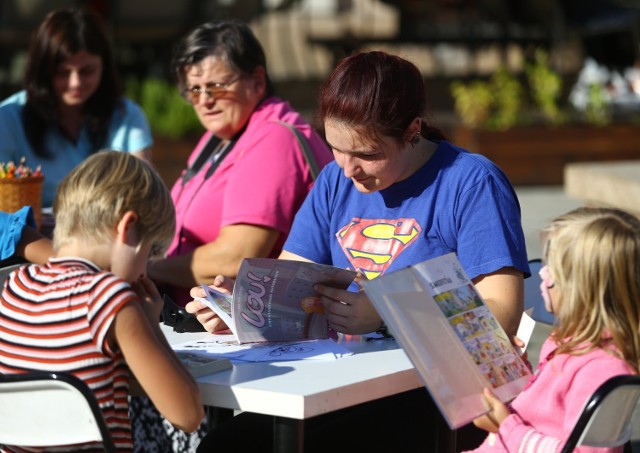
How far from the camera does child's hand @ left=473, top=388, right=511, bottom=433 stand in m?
2.40

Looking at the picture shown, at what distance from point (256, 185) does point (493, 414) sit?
1524mm

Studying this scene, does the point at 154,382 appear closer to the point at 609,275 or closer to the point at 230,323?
the point at 230,323

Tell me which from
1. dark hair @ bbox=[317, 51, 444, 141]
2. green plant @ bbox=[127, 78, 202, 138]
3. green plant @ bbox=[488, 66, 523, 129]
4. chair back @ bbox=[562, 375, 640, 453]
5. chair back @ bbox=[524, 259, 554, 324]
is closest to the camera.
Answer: chair back @ bbox=[562, 375, 640, 453]

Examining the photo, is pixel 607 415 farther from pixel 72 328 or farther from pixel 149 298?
pixel 72 328

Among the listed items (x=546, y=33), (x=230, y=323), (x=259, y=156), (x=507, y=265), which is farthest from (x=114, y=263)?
(x=546, y=33)

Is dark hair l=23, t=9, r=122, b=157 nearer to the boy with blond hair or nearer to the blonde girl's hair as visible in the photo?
the boy with blond hair

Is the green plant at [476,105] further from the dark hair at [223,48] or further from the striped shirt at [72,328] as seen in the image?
the striped shirt at [72,328]

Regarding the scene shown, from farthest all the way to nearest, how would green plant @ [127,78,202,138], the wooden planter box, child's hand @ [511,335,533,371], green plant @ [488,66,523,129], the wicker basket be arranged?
green plant @ [488,66,523,129], the wooden planter box, green plant @ [127,78,202,138], the wicker basket, child's hand @ [511,335,533,371]

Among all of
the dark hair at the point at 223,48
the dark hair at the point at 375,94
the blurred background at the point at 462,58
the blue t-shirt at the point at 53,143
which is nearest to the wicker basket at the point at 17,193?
the dark hair at the point at 223,48

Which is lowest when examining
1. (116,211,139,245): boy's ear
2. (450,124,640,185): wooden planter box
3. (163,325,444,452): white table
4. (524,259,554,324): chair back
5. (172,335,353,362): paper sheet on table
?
(450,124,640,185): wooden planter box

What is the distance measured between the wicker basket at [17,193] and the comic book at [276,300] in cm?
123

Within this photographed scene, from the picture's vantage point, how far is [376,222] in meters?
3.06

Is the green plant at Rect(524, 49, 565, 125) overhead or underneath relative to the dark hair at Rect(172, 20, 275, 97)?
underneath

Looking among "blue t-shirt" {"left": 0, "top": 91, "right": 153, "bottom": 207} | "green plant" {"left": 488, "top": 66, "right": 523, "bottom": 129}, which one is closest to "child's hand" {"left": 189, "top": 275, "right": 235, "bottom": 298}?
"blue t-shirt" {"left": 0, "top": 91, "right": 153, "bottom": 207}
